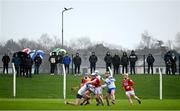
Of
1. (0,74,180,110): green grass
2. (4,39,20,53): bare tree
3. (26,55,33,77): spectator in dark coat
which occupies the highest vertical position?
(4,39,20,53): bare tree

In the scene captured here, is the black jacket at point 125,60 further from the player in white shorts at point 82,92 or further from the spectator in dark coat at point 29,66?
the player in white shorts at point 82,92

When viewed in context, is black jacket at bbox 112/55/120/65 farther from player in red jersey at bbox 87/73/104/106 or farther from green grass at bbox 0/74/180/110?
player in red jersey at bbox 87/73/104/106

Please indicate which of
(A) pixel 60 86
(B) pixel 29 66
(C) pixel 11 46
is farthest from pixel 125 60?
(C) pixel 11 46

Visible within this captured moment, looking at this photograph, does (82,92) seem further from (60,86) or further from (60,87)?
(60,86)

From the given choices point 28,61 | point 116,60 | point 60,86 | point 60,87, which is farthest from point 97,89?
point 116,60

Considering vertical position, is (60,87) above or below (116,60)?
below

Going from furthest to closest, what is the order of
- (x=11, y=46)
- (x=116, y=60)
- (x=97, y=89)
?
(x=11, y=46), (x=116, y=60), (x=97, y=89)

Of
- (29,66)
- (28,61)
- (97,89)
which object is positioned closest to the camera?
(97,89)

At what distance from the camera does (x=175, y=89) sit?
43.7 metres

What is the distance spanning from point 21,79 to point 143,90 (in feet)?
33.0

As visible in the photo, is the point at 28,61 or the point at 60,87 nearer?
the point at 60,87

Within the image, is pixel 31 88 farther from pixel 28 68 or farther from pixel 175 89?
pixel 175 89

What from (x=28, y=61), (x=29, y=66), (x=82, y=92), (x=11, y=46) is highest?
(x=11, y=46)

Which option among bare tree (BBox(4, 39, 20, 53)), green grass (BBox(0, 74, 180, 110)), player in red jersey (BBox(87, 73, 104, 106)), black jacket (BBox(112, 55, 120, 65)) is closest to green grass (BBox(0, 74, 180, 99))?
green grass (BBox(0, 74, 180, 110))
